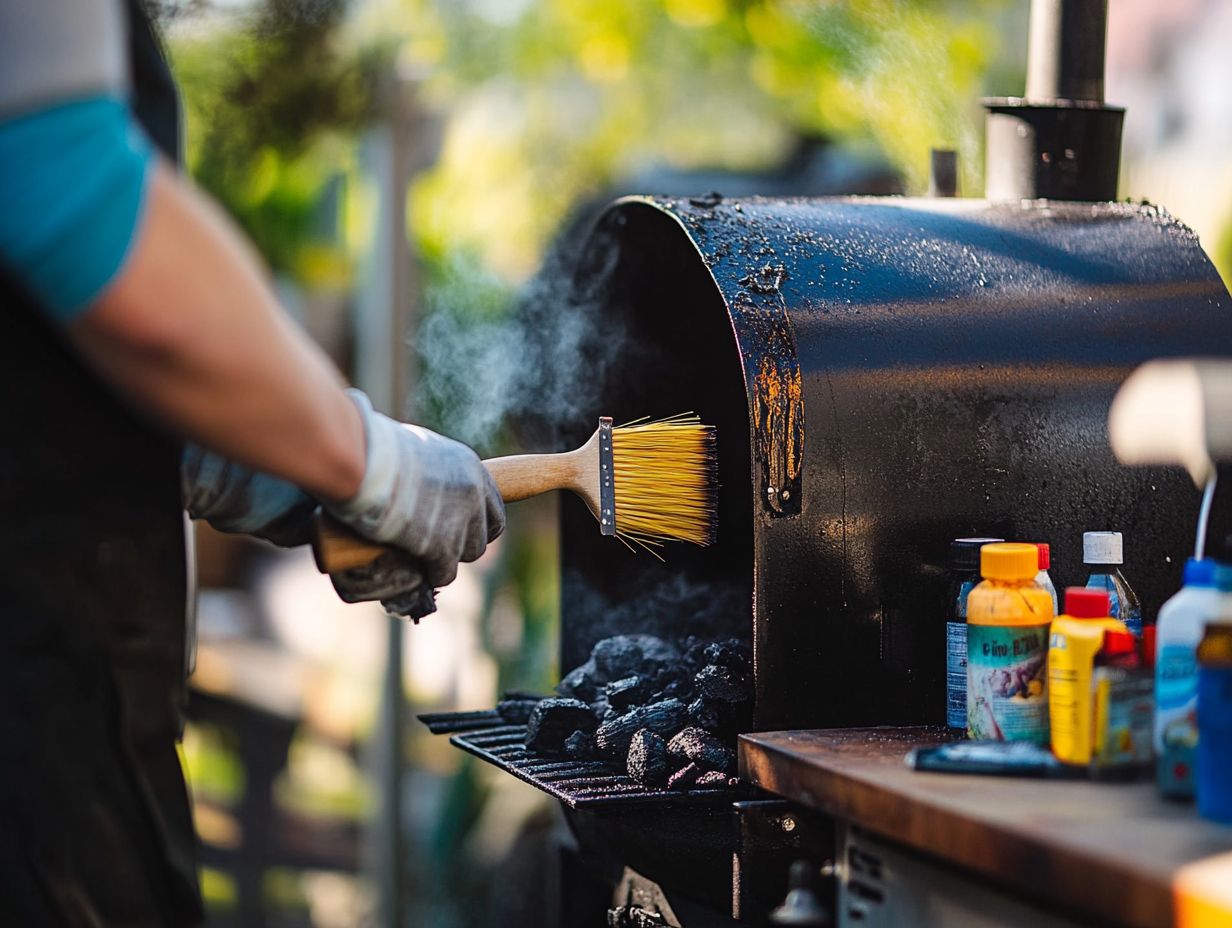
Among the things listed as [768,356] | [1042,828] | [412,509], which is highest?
[768,356]

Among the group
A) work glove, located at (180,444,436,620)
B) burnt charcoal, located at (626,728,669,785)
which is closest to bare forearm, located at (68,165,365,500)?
work glove, located at (180,444,436,620)

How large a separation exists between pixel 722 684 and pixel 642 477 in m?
0.40

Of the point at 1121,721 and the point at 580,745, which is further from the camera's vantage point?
the point at 580,745

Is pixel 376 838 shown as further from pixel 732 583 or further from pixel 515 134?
pixel 515 134

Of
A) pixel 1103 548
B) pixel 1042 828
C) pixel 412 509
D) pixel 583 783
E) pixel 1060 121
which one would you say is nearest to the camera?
pixel 1042 828

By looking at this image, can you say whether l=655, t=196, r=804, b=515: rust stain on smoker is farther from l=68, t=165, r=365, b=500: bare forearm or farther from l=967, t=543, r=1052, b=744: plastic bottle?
l=68, t=165, r=365, b=500: bare forearm

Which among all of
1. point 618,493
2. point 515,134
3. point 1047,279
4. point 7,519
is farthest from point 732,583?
point 515,134

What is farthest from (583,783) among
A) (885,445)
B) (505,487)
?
(885,445)

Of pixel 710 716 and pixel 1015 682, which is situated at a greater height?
pixel 1015 682

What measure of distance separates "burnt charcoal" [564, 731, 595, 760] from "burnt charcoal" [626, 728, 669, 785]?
139 mm

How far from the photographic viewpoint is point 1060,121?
286 cm

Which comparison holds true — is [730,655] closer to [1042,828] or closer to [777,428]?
[777,428]

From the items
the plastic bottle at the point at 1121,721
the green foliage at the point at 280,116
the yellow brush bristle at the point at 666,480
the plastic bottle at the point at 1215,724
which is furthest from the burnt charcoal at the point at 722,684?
the green foliage at the point at 280,116

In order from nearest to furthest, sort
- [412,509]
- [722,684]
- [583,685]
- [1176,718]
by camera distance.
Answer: [1176,718], [412,509], [722,684], [583,685]
